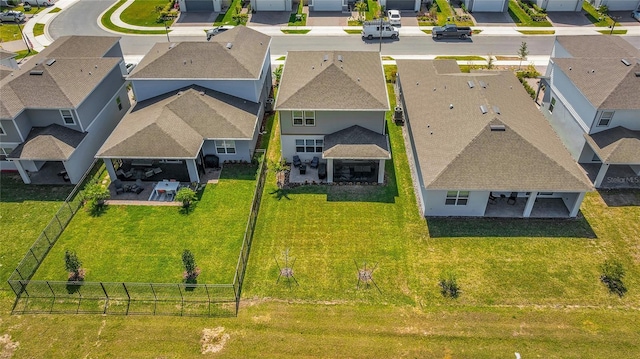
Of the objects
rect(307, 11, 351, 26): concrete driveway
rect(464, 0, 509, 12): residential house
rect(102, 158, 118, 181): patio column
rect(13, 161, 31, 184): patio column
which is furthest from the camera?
rect(464, 0, 509, 12): residential house

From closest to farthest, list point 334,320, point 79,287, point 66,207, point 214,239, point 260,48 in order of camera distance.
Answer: point 334,320, point 79,287, point 214,239, point 66,207, point 260,48

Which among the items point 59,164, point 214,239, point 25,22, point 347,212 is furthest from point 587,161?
point 25,22

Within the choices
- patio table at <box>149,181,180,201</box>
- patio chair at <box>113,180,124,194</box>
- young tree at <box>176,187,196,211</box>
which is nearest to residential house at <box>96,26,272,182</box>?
patio chair at <box>113,180,124,194</box>

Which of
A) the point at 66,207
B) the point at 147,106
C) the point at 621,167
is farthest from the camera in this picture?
the point at 147,106

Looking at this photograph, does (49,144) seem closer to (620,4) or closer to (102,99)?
(102,99)

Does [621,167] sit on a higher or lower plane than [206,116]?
lower

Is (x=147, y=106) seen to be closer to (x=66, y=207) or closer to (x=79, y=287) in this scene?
(x=66, y=207)

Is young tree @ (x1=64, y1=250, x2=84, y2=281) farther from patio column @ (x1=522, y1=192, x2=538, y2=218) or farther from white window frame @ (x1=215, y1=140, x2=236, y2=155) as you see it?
patio column @ (x1=522, y1=192, x2=538, y2=218)
